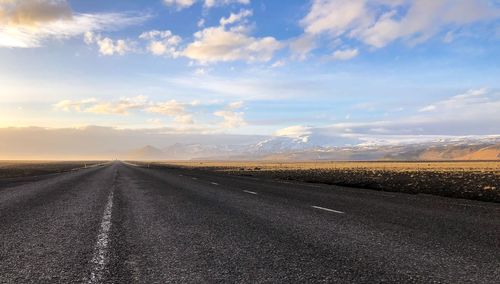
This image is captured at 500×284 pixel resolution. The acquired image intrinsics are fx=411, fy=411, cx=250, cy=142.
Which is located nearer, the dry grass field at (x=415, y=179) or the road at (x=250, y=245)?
the road at (x=250, y=245)

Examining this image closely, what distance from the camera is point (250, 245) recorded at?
267 inches

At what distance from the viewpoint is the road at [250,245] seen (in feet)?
16.6

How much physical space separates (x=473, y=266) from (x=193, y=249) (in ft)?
13.1

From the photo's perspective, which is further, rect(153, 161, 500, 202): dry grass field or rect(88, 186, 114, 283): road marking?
rect(153, 161, 500, 202): dry grass field

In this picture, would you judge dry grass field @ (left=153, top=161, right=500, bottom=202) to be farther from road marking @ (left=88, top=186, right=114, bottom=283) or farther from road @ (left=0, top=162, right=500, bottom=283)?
road marking @ (left=88, top=186, right=114, bottom=283)

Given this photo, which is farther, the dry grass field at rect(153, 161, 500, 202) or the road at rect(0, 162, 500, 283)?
the dry grass field at rect(153, 161, 500, 202)

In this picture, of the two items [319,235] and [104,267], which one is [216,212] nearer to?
[319,235]

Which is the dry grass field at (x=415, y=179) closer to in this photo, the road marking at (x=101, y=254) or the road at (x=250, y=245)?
the road at (x=250, y=245)

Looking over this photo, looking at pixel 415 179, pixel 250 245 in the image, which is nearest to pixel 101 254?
pixel 250 245

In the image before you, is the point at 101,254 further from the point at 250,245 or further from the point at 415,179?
the point at 415,179

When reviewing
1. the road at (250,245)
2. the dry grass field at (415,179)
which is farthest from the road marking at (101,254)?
the dry grass field at (415,179)

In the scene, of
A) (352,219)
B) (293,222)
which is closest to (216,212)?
(293,222)

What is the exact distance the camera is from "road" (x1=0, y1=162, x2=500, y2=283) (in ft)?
16.6

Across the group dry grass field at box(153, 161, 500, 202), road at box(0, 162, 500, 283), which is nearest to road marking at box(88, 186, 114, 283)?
road at box(0, 162, 500, 283)
